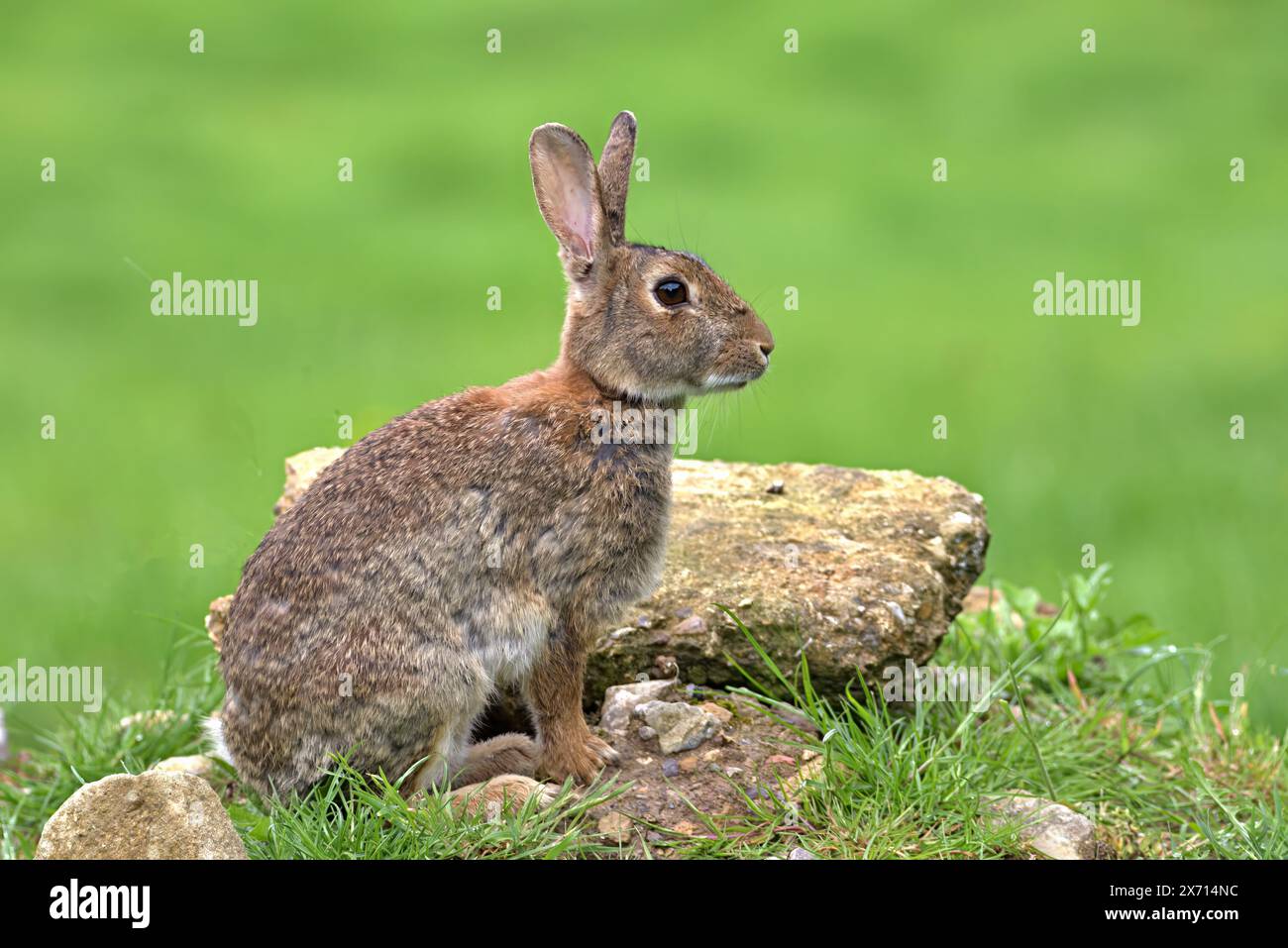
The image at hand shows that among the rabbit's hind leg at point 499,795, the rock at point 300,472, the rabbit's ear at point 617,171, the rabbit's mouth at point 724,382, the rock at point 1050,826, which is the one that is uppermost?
the rabbit's ear at point 617,171

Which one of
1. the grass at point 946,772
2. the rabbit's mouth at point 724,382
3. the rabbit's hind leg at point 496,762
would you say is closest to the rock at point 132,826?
the grass at point 946,772

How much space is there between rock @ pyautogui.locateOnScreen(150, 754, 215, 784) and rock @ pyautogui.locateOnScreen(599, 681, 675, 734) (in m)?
1.69

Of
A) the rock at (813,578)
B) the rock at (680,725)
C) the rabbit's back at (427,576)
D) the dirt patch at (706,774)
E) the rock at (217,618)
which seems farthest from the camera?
the rock at (217,618)

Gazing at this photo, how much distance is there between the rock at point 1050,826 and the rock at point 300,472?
3.45 m

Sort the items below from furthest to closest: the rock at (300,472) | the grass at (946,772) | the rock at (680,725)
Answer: the rock at (300,472) → the rock at (680,725) → the grass at (946,772)

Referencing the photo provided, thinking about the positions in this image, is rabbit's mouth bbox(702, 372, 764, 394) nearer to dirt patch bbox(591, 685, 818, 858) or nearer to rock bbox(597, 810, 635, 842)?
dirt patch bbox(591, 685, 818, 858)

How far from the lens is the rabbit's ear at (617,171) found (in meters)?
6.91

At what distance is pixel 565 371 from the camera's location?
6980 millimetres

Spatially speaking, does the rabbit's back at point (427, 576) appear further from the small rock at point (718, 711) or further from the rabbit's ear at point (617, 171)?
the rabbit's ear at point (617, 171)

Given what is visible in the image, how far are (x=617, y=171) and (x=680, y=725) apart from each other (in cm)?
223

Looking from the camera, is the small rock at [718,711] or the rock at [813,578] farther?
the rock at [813,578]
